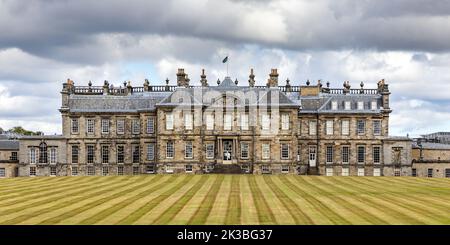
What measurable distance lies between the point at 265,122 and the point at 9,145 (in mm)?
26742

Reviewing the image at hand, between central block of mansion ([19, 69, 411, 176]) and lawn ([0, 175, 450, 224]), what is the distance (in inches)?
791

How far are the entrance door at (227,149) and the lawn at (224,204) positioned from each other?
66.1 feet

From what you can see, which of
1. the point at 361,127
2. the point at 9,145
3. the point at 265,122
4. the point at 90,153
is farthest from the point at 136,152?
the point at 361,127

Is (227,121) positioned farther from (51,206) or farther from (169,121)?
(51,206)

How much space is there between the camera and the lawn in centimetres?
2527

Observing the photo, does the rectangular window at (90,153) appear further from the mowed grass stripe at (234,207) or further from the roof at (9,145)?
the mowed grass stripe at (234,207)

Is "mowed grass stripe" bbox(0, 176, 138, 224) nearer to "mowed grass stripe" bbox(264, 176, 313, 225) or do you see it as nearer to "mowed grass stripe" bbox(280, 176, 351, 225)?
"mowed grass stripe" bbox(264, 176, 313, 225)

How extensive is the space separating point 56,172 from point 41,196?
114 feet

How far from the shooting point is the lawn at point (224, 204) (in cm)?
2527

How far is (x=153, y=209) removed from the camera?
93.2ft

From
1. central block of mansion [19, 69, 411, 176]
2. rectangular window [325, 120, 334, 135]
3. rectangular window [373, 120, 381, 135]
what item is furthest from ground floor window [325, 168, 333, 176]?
rectangular window [373, 120, 381, 135]
